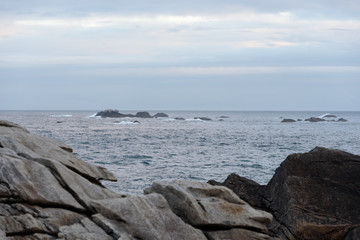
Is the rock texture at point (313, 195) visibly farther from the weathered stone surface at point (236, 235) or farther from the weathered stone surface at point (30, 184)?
the weathered stone surface at point (30, 184)

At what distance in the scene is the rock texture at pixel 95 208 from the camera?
1202 centimetres

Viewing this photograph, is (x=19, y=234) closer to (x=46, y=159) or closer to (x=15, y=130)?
(x=46, y=159)

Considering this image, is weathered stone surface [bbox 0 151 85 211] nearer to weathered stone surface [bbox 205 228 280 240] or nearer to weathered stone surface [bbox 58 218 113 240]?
weathered stone surface [bbox 58 218 113 240]

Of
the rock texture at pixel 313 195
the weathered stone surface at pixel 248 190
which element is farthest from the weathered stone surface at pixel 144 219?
the weathered stone surface at pixel 248 190

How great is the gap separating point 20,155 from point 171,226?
4553mm

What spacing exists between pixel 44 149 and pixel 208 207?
17.4 feet

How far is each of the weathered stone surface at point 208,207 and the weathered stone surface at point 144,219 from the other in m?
0.44

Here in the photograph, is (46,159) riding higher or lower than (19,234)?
higher

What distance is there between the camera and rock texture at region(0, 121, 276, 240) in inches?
473

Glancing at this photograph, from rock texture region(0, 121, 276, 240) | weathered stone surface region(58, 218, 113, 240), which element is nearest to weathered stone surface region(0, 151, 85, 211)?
rock texture region(0, 121, 276, 240)

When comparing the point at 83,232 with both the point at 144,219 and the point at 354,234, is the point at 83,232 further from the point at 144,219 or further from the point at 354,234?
the point at 354,234

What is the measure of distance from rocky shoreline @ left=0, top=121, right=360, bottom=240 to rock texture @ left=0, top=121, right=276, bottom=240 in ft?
0.08

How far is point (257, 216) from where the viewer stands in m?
14.4

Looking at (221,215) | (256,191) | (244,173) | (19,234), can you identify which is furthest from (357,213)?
(244,173)
